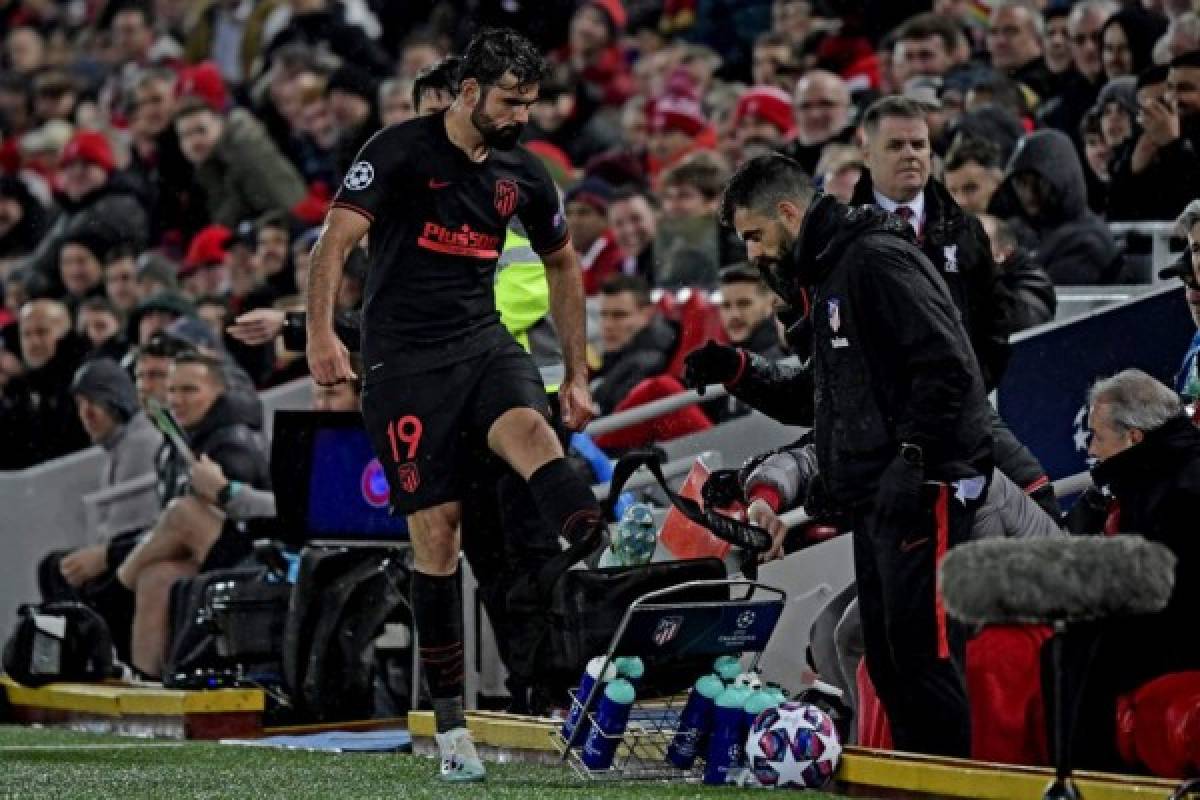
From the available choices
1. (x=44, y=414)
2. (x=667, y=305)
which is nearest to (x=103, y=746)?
(x=667, y=305)

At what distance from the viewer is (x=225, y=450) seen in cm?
1172

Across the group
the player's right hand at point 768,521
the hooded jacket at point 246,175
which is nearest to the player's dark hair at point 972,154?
the player's right hand at point 768,521

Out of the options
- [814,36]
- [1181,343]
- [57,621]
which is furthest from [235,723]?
[814,36]

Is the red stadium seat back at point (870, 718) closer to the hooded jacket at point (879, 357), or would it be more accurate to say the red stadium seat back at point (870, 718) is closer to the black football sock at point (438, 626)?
the hooded jacket at point (879, 357)

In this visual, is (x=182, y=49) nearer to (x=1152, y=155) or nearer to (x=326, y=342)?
(x=1152, y=155)

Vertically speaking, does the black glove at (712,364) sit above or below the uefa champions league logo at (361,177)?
below

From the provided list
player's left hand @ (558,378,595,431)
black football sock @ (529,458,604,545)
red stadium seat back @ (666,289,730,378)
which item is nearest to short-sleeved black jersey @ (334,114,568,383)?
player's left hand @ (558,378,595,431)

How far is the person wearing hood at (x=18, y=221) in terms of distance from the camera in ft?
62.6

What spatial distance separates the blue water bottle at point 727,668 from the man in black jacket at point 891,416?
0.50 meters

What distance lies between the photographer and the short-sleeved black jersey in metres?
7.92

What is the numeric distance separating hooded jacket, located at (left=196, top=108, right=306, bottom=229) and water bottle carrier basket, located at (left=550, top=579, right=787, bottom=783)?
9551 mm

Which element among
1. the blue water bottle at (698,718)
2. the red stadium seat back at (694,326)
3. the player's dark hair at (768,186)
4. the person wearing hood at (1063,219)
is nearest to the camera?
the player's dark hair at (768,186)

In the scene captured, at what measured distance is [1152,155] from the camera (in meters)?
11.1

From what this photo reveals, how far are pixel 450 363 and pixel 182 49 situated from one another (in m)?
15.1
